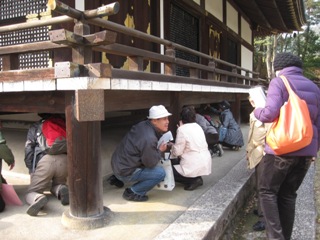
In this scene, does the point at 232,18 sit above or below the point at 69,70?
above

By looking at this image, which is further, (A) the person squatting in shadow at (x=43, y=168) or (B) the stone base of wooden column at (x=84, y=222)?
(A) the person squatting in shadow at (x=43, y=168)

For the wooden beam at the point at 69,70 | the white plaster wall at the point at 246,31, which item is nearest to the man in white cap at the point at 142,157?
the wooden beam at the point at 69,70

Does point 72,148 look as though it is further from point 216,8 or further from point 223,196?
point 216,8

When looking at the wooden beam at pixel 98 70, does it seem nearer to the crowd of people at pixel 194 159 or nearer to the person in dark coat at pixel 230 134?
the crowd of people at pixel 194 159

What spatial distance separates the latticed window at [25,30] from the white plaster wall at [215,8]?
554 centimetres

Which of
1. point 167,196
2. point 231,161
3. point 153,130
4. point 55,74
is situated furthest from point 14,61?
point 231,161

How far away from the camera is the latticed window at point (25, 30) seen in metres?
4.47

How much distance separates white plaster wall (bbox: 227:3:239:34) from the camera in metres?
11.3

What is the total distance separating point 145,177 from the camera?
4258mm

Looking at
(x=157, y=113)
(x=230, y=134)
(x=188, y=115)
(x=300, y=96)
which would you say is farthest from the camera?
(x=230, y=134)

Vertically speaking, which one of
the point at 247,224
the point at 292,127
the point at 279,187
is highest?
the point at 292,127

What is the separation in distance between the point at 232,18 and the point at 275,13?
1.57 m

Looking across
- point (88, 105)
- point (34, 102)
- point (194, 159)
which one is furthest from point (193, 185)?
point (34, 102)

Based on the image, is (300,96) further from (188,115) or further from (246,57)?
(246,57)
